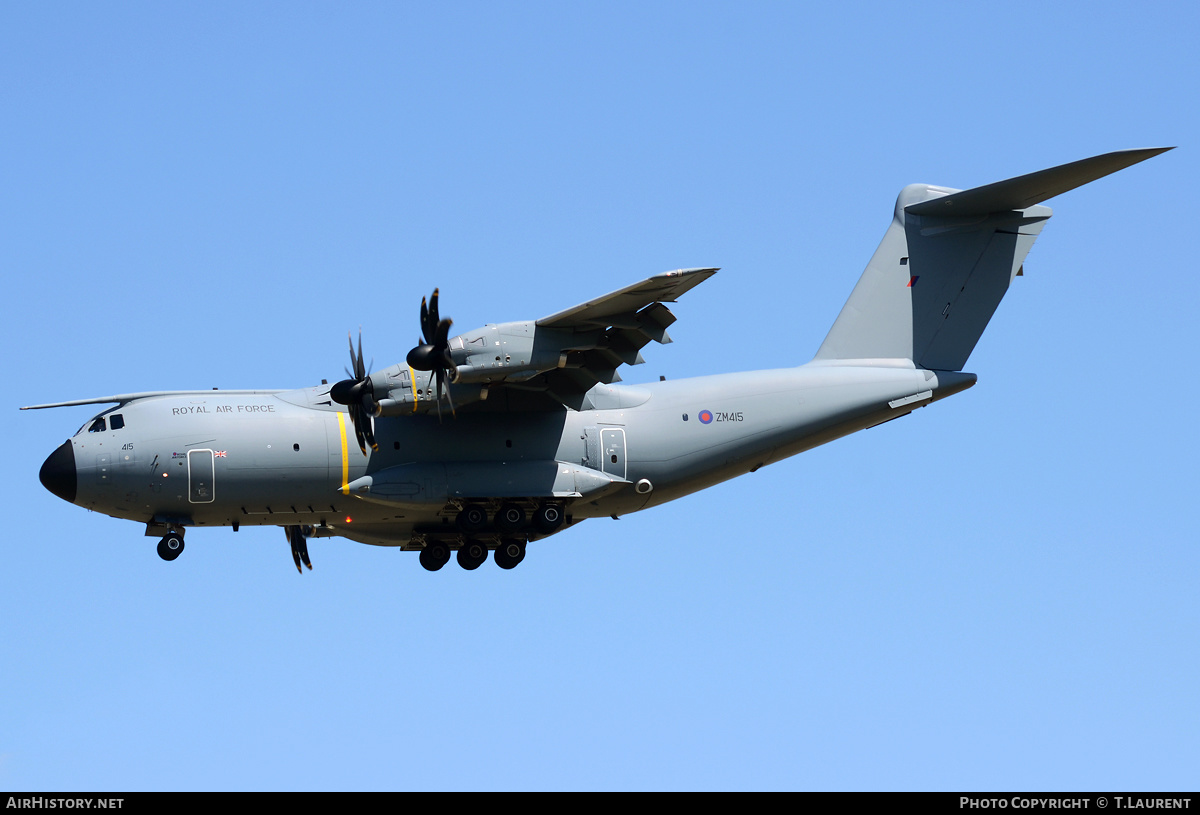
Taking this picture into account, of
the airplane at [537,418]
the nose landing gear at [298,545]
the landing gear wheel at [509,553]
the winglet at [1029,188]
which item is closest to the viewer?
the airplane at [537,418]

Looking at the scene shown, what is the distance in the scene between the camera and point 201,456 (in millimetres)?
19188

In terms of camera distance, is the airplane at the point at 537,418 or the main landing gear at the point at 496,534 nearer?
the airplane at the point at 537,418

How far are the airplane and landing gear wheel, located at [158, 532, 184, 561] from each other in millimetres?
25

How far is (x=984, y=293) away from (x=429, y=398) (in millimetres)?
8413

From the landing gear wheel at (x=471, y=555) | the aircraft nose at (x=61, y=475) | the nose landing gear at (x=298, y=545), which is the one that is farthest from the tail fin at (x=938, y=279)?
the aircraft nose at (x=61, y=475)

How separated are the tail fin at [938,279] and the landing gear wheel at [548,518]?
4564 millimetres

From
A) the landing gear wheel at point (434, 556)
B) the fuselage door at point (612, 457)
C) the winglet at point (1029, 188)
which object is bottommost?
the landing gear wheel at point (434, 556)

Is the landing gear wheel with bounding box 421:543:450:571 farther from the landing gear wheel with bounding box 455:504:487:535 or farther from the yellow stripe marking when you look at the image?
the yellow stripe marking

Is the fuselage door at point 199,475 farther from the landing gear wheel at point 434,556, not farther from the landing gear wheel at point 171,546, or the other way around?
the landing gear wheel at point 434,556

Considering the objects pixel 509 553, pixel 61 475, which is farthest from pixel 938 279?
pixel 61 475

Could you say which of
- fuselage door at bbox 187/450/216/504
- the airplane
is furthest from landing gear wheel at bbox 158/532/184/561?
fuselage door at bbox 187/450/216/504

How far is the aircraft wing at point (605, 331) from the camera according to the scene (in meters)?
18.3
